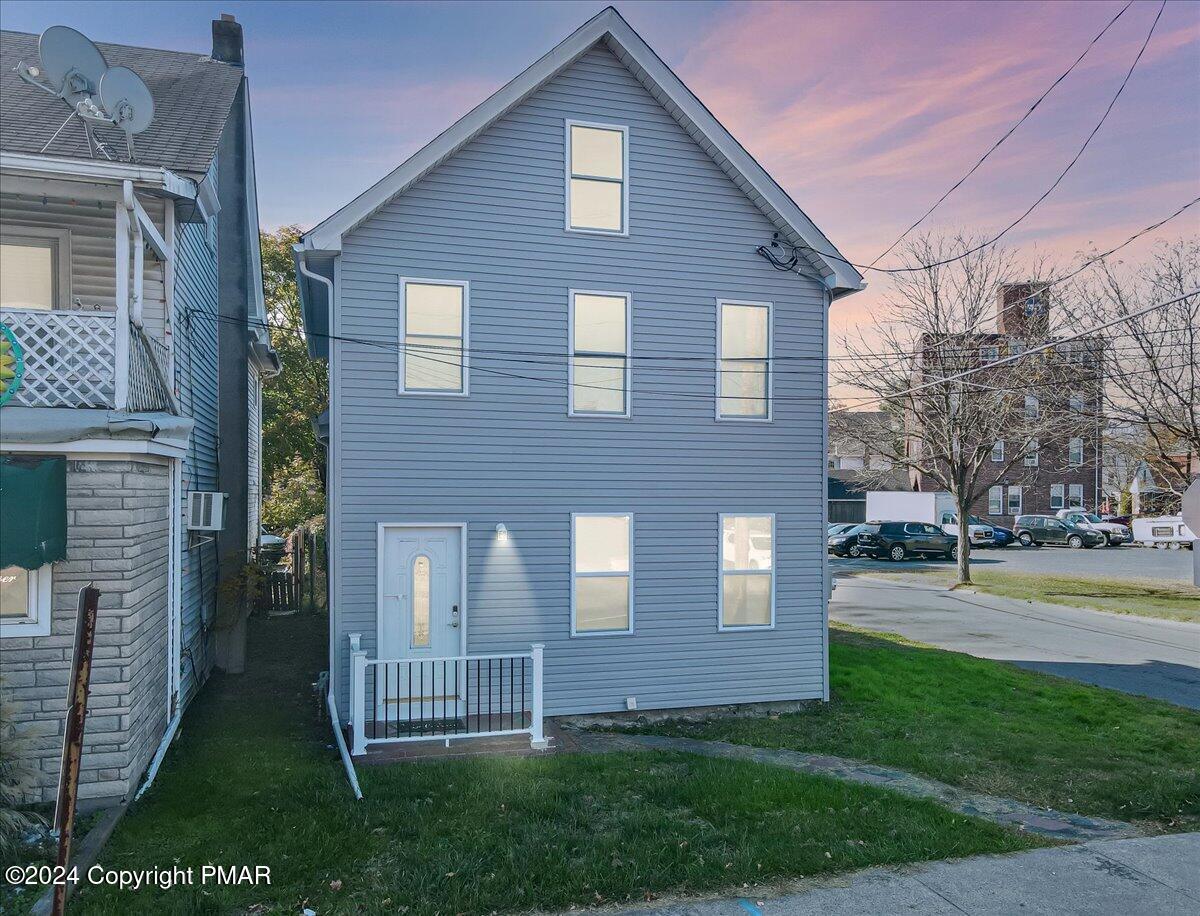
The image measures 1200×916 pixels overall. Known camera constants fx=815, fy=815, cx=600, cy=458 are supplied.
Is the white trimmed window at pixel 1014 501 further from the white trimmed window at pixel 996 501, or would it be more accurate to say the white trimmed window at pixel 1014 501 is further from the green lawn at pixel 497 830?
the green lawn at pixel 497 830

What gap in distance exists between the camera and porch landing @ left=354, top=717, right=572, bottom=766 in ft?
28.0

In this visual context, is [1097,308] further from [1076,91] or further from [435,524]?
[435,524]

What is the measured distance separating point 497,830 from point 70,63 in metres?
8.40

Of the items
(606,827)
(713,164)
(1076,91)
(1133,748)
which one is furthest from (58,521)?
(1076,91)

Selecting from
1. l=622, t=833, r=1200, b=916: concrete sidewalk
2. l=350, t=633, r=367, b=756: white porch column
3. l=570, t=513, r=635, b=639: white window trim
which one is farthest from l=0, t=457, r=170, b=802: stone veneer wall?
l=570, t=513, r=635, b=639: white window trim

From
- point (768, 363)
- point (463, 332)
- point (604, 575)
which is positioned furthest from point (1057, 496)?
point (463, 332)

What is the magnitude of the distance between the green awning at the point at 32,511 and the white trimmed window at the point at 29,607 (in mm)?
337

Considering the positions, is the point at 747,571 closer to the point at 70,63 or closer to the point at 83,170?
the point at 83,170

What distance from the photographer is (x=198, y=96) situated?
11773 mm

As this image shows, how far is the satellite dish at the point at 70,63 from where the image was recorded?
8.00 meters

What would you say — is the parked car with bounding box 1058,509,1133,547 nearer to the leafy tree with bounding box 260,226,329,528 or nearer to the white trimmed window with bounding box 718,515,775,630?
the white trimmed window with bounding box 718,515,775,630

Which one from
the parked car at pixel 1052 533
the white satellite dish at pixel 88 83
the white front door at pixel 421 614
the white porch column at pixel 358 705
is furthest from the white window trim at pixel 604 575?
the parked car at pixel 1052 533

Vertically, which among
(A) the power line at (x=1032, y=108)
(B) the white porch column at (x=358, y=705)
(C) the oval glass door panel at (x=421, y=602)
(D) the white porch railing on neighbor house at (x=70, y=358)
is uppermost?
(A) the power line at (x=1032, y=108)

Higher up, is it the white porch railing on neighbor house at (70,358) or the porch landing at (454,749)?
the white porch railing on neighbor house at (70,358)
